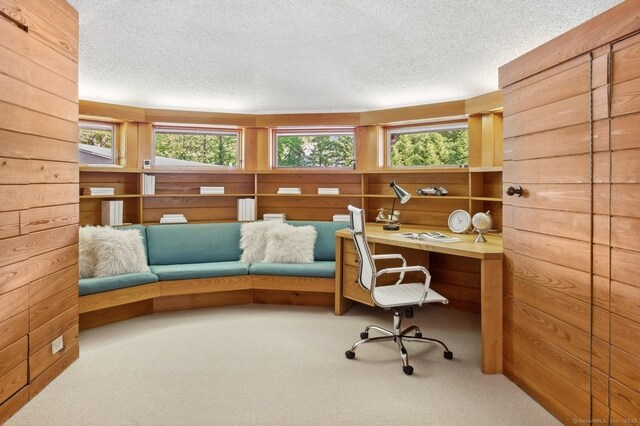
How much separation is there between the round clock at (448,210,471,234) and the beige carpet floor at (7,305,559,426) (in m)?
0.93

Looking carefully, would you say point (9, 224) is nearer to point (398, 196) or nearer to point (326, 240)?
point (326, 240)

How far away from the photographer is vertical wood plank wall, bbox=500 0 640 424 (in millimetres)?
1666

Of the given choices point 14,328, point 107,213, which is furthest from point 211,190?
point 14,328

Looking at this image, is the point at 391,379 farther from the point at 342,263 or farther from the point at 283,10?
the point at 283,10

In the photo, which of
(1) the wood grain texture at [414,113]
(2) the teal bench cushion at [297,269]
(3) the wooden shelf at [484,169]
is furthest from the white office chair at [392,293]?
(1) the wood grain texture at [414,113]

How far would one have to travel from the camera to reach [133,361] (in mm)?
2779

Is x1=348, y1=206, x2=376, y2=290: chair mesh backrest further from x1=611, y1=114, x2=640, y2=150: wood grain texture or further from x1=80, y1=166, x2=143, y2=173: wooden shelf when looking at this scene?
x1=80, y1=166, x2=143, y2=173: wooden shelf

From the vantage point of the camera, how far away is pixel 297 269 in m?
3.96

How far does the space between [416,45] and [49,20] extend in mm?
2576

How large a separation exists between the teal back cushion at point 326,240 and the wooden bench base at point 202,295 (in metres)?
0.46

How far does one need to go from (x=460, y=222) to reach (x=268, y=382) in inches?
94.8

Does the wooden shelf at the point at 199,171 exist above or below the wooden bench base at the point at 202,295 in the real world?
above

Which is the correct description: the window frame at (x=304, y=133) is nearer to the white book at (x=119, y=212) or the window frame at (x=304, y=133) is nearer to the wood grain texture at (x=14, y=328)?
the white book at (x=119, y=212)

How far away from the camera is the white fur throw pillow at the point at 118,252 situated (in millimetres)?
3541
